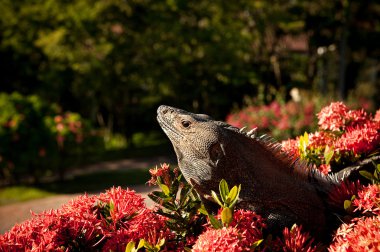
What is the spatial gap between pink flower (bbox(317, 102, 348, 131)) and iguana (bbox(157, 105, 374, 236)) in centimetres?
90

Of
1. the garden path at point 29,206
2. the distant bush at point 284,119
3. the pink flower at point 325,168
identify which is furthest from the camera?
the distant bush at point 284,119

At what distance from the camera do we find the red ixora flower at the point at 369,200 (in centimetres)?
212

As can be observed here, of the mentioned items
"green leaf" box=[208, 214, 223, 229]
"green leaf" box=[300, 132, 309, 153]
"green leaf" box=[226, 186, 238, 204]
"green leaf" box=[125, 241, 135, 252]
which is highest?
"green leaf" box=[226, 186, 238, 204]

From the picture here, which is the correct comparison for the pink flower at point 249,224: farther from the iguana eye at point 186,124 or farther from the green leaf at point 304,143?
the green leaf at point 304,143

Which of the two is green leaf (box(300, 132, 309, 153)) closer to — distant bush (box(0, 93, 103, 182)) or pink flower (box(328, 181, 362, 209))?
pink flower (box(328, 181, 362, 209))

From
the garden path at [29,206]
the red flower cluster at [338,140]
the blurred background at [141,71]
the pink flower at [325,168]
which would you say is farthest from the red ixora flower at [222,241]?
the blurred background at [141,71]

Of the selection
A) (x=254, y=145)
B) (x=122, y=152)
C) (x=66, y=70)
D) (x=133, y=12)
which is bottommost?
(x=122, y=152)

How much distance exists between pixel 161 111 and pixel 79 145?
34.9 feet

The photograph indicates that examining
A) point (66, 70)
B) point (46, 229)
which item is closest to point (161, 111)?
point (46, 229)

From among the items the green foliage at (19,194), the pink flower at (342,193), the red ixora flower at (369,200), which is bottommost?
the green foliage at (19,194)

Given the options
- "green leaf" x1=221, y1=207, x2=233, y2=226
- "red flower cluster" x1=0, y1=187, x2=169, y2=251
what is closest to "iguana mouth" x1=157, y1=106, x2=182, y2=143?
"red flower cluster" x1=0, y1=187, x2=169, y2=251

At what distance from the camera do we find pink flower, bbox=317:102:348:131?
316 centimetres

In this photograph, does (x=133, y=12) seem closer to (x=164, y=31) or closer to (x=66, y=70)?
(x=164, y=31)

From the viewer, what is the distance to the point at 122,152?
62.3ft
